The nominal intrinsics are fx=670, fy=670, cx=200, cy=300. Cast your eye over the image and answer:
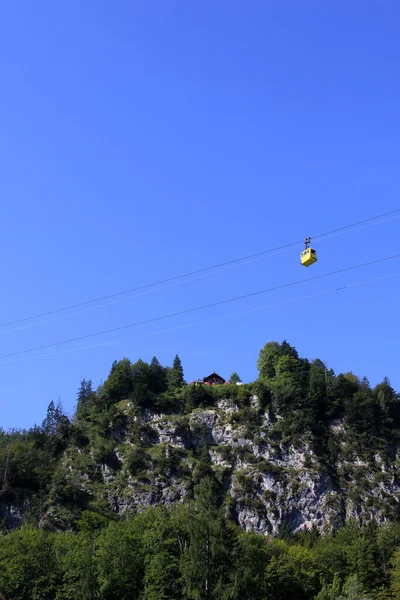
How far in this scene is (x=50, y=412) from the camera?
141500 millimetres

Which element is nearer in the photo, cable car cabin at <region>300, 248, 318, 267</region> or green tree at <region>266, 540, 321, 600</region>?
cable car cabin at <region>300, 248, 318, 267</region>

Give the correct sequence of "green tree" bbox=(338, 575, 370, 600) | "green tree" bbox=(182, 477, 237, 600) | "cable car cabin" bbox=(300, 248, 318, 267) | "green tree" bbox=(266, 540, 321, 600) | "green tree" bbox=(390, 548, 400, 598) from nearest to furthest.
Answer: "cable car cabin" bbox=(300, 248, 318, 267)
"green tree" bbox=(182, 477, 237, 600)
"green tree" bbox=(338, 575, 370, 600)
"green tree" bbox=(266, 540, 321, 600)
"green tree" bbox=(390, 548, 400, 598)

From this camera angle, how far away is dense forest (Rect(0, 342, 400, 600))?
205 ft

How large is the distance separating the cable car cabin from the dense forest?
28.3 m

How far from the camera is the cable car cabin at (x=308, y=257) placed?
3741 cm

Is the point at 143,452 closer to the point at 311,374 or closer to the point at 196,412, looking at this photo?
the point at 196,412

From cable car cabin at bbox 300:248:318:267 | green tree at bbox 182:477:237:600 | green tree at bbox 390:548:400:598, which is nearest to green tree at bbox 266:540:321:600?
green tree at bbox 390:548:400:598

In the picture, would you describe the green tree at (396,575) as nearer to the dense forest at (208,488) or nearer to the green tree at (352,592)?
the dense forest at (208,488)

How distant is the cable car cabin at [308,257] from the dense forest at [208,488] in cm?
2831

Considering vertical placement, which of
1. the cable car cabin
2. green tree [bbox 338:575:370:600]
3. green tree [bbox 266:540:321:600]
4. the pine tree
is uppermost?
the pine tree

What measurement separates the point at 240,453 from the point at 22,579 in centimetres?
5489

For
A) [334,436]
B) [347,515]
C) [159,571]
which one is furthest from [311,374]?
[159,571]

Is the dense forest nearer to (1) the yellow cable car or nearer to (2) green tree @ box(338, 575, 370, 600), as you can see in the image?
(2) green tree @ box(338, 575, 370, 600)

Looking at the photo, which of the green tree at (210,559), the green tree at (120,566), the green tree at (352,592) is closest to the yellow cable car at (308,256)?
the green tree at (210,559)
